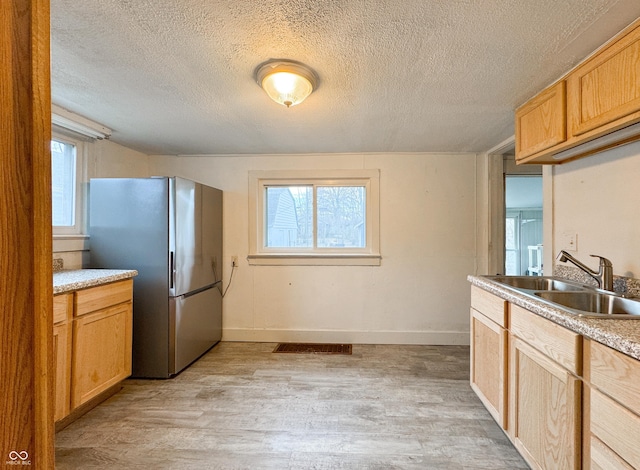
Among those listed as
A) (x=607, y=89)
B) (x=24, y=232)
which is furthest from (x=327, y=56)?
(x=24, y=232)

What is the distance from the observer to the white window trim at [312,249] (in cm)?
340

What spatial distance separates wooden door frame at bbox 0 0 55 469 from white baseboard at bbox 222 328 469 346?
3.04 m

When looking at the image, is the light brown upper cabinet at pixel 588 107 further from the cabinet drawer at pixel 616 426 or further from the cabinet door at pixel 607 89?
the cabinet drawer at pixel 616 426

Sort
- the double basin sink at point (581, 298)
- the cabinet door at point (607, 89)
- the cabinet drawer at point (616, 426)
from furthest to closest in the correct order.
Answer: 1. the double basin sink at point (581, 298)
2. the cabinet door at point (607, 89)
3. the cabinet drawer at point (616, 426)

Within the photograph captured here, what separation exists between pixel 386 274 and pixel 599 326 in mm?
2363

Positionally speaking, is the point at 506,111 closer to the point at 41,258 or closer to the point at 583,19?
the point at 583,19

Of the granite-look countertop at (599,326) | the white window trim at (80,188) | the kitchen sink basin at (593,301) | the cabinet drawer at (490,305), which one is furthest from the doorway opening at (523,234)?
the white window trim at (80,188)

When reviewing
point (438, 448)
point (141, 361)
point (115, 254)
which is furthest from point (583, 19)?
point (141, 361)

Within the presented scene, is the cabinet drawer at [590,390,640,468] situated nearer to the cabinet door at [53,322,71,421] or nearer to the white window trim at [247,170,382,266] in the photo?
the white window trim at [247,170,382,266]

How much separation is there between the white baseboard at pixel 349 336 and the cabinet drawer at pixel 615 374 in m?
2.37

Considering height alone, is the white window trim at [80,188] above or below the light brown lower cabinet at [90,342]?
above

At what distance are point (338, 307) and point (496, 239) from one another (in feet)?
6.03

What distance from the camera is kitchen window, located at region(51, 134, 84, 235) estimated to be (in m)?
2.56

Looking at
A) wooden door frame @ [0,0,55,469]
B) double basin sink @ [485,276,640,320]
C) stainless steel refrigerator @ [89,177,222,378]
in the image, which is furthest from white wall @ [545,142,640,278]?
stainless steel refrigerator @ [89,177,222,378]
